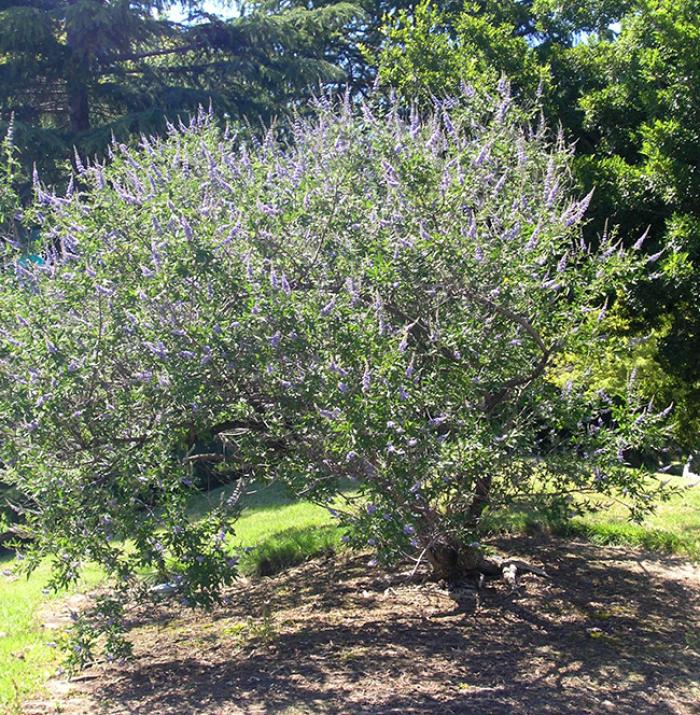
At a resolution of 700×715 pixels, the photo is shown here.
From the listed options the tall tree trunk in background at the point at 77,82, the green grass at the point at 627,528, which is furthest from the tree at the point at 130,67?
the green grass at the point at 627,528

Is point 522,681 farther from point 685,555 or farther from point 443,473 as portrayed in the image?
point 685,555

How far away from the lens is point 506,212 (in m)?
5.11

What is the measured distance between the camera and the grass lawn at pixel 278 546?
5.88 m

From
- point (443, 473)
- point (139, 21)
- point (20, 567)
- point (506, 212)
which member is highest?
point (139, 21)

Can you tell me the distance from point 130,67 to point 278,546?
11749mm

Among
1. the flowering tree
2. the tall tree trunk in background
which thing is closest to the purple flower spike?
the flowering tree

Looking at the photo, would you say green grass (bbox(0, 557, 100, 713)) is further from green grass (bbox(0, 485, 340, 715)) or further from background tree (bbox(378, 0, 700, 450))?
background tree (bbox(378, 0, 700, 450))

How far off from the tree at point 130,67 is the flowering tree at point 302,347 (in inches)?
397

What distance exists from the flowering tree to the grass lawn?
0.99 m

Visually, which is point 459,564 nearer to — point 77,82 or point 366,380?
point 366,380

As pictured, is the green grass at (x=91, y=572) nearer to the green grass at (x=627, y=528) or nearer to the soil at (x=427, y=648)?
the soil at (x=427, y=648)

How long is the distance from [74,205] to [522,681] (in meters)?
3.69

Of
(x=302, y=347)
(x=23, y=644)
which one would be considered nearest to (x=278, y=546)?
(x=23, y=644)

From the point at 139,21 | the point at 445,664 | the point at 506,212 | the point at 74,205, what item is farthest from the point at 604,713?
the point at 139,21
